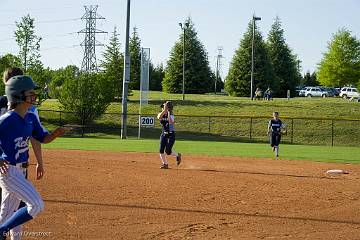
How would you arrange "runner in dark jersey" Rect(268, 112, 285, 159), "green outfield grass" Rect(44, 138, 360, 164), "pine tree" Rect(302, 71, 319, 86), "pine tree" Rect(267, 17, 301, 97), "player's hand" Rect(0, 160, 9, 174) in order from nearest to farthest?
"player's hand" Rect(0, 160, 9, 174) < "runner in dark jersey" Rect(268, 112, 285, 159) < "green outfield grass" Rect(44, 138, 360, 164) < "pine tree" Rect(267, 17, 301, 97) < "pine tree" Rect(302, 71, 319, 86)

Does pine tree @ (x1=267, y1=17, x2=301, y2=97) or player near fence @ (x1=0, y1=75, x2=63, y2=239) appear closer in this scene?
player near fence @ (x1=0, y1=75, x2=63, y2=239)

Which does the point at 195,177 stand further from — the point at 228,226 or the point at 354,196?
the point at 228,226

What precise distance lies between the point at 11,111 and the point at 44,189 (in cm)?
565

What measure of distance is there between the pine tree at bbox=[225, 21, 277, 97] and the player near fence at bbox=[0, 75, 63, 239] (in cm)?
6500

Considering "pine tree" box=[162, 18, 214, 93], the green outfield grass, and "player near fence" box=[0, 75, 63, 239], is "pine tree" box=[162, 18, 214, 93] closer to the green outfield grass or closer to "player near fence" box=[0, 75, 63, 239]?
the green outfield grass

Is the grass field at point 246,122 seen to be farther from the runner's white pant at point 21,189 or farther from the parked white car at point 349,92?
the runner's white pant at point 21,189

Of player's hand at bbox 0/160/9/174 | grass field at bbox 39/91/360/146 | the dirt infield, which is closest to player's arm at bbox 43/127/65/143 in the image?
player's hand at bbox 0/160/9/174

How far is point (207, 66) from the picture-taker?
7600 centimetres

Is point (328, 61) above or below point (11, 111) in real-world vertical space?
above

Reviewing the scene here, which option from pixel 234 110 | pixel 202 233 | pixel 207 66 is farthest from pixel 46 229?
pixel 207 66

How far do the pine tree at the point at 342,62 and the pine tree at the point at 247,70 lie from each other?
700 cm

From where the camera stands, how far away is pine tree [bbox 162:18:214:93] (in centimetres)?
7444

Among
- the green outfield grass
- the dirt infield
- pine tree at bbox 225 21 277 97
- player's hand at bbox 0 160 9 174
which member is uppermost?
pine tree at bbox 225 21 277 97

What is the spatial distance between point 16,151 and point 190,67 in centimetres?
6869
